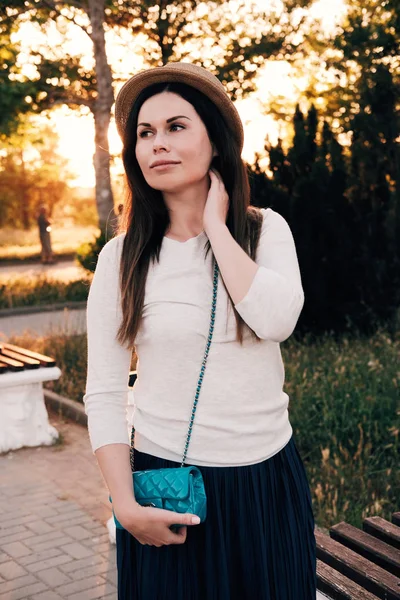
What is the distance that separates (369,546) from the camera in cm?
315

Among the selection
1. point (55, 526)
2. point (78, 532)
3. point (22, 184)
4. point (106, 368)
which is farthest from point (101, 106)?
point (22, 184)

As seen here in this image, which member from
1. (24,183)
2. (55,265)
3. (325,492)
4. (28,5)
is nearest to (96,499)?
(325,492)

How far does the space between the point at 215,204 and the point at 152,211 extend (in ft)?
0.74

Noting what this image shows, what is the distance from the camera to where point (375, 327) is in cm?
886

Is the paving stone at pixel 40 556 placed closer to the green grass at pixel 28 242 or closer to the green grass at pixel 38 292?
the green grass at pixel 38 292

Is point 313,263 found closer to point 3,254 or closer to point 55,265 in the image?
point 55,265

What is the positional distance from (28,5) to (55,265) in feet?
41.4

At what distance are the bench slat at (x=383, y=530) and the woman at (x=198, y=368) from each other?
3.97ft

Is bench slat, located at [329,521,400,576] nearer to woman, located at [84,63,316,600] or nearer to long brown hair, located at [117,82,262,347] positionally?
woman, located at [84,63,316,600]

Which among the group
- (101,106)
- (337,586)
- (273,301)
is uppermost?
(101,106)

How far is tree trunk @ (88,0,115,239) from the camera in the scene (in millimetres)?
13922

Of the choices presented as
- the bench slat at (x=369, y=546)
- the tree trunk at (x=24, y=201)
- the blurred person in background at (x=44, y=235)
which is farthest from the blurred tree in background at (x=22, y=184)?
the bench slat at (x=369, y=546)

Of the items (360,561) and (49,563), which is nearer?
(360,561)

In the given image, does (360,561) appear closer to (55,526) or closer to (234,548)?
(234,548)
